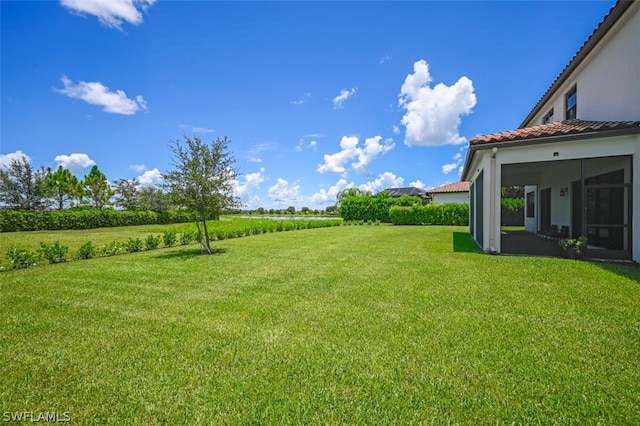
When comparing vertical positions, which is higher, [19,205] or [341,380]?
[19,205]

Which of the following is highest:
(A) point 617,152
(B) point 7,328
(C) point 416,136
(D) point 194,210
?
(C) point 416,136

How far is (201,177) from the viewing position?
A: 1035 cm

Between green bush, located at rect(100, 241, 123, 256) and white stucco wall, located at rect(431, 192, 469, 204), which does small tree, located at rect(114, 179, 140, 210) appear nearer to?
green bush, located at rect(100, 241, 123, 256)

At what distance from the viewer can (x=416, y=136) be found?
23.8m

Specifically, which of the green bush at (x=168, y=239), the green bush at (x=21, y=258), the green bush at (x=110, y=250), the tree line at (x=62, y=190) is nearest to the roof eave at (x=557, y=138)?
the green bush at (x=168, y=239)

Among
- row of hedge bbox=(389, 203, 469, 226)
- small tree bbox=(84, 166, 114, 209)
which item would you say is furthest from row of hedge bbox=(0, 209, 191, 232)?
row of hedge bbox=(389, 203, 469, 226)

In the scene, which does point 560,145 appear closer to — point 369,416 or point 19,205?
point 369,416

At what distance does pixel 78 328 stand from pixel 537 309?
6658mm

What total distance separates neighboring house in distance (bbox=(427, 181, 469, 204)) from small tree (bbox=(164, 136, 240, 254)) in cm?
3063

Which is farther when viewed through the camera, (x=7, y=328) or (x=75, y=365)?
(x=7, y=328)

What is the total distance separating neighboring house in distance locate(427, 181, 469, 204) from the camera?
34.6 meters

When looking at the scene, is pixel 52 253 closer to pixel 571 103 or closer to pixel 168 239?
pixel 168 239

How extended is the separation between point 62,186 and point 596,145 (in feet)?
162

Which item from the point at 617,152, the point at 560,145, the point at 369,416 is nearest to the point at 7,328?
the point at 369,416
